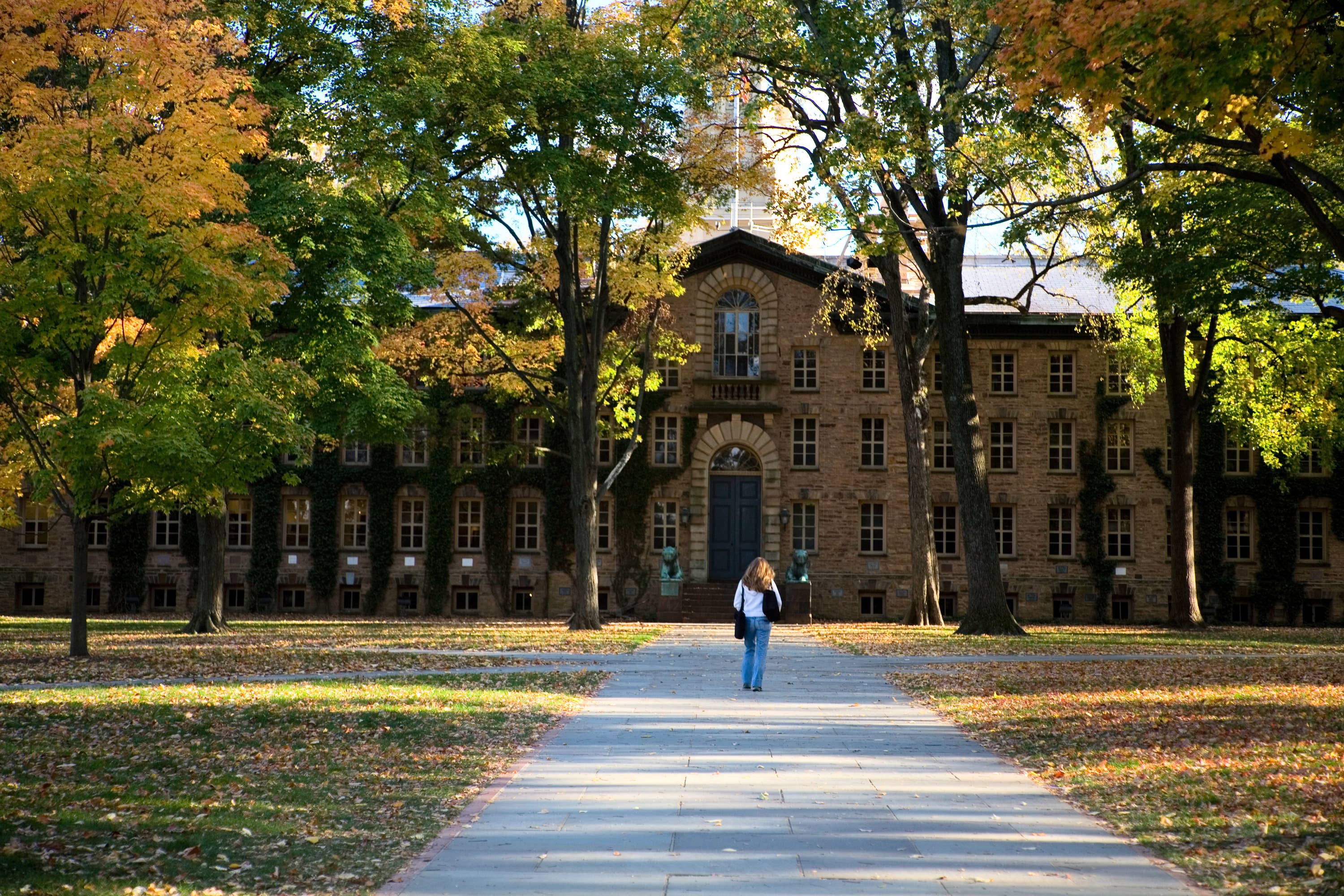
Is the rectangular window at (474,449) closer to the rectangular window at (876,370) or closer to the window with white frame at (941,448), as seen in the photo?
the rectangular window at (876,370)

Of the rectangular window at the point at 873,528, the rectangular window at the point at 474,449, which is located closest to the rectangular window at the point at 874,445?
the rectangular window at the point at 873,528

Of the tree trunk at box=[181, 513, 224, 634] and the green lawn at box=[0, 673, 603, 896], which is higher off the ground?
the tree trunk at box=[181, 513, 224, 634]

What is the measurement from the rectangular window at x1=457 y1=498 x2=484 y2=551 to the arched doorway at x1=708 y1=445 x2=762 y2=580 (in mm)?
6963

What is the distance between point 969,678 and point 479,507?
24.3m

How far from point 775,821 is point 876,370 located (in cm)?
3220

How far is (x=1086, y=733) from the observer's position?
1205 centimetres

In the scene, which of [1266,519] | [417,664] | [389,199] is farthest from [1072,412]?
[417,664]

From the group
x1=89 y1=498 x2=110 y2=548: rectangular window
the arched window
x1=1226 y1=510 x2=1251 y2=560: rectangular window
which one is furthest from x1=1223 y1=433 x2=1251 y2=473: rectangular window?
x1=89 y1=498 x2=110 y2=548: rectangular window

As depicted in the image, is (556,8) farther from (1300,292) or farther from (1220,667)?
(1220,667)

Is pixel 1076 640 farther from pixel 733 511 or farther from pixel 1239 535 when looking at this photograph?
pixel 1239 535

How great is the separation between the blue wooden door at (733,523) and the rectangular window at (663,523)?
110 cm

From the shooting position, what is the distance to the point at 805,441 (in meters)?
39.1

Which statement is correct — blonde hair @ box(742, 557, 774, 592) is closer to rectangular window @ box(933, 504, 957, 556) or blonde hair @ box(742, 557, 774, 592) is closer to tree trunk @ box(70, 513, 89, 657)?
tree trunk @ box(70, 513, 89, 657)

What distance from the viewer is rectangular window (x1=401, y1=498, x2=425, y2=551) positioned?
130 ft
